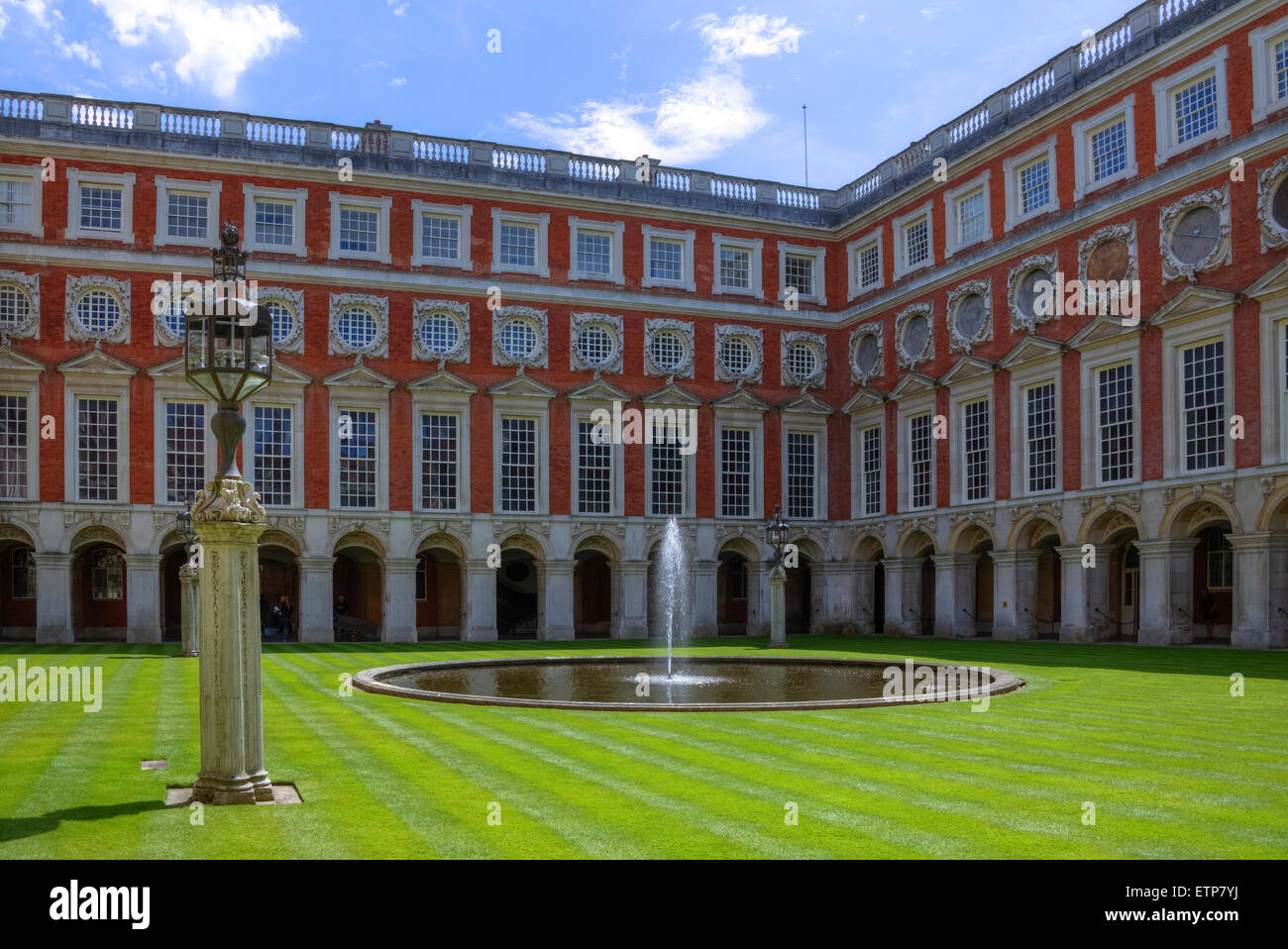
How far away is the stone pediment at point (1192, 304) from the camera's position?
1245 inches

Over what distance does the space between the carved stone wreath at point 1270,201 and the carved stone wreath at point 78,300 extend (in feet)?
115

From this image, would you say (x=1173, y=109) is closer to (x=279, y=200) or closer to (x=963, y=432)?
(x=963, y=432)

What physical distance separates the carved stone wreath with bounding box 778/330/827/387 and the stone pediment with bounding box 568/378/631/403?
7.18 meters

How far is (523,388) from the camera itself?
44.5 meters

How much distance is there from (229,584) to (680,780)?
14.9 ft

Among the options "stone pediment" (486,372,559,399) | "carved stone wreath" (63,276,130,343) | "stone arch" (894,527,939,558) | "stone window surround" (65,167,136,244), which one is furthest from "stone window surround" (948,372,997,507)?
"stone window surround" (65,167,136,244)

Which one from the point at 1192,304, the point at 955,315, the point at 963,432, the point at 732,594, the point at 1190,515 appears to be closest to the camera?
the point at 1192,304

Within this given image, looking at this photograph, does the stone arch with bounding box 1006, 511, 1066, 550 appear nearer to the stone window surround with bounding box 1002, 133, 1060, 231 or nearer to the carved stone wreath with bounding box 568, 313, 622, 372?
the stone window surround with bounding box 1002, 133, 1060, 231

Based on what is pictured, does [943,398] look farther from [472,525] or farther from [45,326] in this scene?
[45,326]

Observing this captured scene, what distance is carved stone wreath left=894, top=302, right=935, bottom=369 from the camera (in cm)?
4362

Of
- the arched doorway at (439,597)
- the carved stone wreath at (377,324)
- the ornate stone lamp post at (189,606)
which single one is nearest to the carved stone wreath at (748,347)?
the carved stone wreath at (377,324)

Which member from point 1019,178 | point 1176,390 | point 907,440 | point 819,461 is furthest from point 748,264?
point 1176,390

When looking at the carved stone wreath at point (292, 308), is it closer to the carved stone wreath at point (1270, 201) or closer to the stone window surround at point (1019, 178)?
the stone window surround at point (1019, 178)

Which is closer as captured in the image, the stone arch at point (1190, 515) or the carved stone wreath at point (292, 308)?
the stone arch at point (1190, 515)
